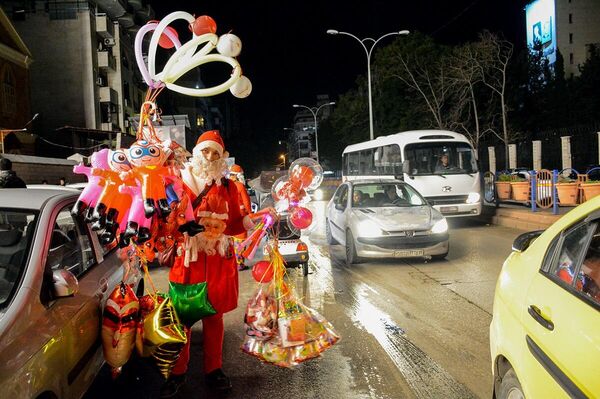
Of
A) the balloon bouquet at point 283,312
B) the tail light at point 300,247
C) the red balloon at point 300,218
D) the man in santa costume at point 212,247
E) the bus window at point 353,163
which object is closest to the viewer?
the man in santa costume at point 212,247

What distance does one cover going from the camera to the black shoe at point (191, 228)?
360cm

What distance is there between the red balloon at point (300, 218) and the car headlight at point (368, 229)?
4.17 meters

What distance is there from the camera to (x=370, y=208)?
975cm

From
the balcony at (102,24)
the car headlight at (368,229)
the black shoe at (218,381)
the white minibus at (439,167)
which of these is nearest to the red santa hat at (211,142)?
the black shoe at (218,381)

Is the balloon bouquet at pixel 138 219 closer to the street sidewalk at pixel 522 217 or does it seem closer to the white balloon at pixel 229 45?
the white balloon at pixel 229 45

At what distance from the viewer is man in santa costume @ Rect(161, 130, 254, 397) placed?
385 cm

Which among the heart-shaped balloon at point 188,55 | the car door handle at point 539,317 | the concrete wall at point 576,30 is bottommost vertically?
the car door handle at point 539,317

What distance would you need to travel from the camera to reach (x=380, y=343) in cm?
520

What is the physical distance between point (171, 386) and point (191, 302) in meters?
0.76

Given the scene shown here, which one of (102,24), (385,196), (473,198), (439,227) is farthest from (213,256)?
(102,24)

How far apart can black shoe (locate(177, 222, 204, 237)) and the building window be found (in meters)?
27.8

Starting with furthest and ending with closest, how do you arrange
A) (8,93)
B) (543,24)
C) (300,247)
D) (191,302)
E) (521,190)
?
(543,24)
(8,93)
(521,190)
(300,247)
(191,302)

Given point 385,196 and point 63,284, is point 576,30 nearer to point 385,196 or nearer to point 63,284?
point 385,196

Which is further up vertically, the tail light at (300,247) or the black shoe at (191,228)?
the black shoe at (191,228)
